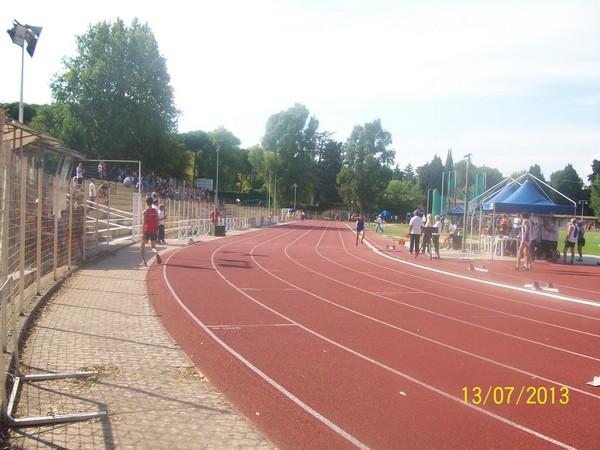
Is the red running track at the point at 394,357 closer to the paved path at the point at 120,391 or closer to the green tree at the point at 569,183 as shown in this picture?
the paved path at the point at 120,391

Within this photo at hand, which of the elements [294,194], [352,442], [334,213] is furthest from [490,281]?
[334,213]

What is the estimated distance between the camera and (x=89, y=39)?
54.0 meters

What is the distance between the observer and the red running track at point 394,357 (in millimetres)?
4719

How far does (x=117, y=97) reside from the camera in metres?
52.7

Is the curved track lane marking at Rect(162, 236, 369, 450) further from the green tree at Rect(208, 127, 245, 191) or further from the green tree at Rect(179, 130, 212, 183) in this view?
the green tree at Rect(179, 130, 212, 183)

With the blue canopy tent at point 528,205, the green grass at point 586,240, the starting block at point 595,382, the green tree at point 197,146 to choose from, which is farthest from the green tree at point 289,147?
the starting block at point 595,382

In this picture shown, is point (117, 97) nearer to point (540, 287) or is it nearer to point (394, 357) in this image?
point (540, 287)

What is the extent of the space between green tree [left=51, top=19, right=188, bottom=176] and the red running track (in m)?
41.4

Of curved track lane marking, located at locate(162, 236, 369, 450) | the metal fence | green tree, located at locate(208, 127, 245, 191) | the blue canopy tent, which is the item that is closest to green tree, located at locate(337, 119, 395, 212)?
green tree, located at locate(208, 127, 245, 191)

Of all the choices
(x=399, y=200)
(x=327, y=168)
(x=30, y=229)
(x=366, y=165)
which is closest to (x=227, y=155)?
(x=327, y=168)

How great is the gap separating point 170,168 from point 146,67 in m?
10.2

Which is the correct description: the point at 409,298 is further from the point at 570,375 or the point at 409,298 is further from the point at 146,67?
the point at 146,67

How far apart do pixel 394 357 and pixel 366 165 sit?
88420 mm

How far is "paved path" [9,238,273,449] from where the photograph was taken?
4.20 meters
